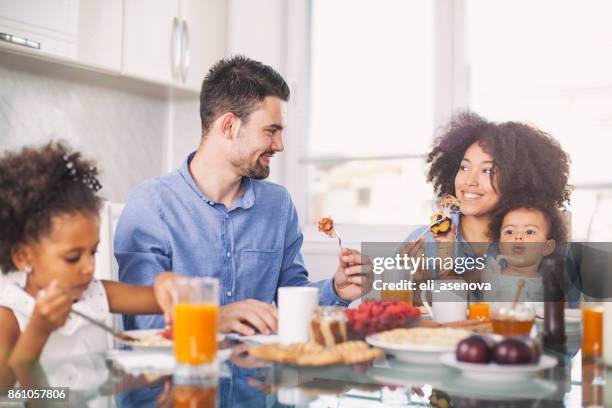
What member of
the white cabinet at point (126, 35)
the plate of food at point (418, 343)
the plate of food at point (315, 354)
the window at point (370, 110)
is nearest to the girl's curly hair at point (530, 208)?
the plate of food at point (418, 343)

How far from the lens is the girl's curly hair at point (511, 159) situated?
215 centimetres

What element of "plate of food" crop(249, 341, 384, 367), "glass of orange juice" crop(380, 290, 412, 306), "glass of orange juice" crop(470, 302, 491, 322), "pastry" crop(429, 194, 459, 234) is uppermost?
"pastry" crop(429, 194, 459, 234)

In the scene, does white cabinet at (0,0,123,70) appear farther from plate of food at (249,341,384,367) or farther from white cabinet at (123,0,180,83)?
plate of food at (249,341,384,367)

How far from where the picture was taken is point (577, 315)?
1545 mm

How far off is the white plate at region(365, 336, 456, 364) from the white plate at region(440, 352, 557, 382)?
0.08m

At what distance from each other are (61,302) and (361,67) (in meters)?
2.79

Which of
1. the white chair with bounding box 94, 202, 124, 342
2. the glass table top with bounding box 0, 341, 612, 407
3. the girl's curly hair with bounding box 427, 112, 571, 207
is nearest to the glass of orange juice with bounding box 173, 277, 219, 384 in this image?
the glass table top with bounding box 0, 341, 612, 407

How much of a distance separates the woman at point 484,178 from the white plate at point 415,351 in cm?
73

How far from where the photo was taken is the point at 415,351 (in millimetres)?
1085

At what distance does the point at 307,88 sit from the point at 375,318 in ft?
8.22

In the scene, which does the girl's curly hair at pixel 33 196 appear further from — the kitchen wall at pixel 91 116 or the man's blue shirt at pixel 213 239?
the kitchen wall at pixel 91 116

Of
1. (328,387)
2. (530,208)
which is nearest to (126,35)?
(530,208)

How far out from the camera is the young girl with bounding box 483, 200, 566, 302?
1758 mm

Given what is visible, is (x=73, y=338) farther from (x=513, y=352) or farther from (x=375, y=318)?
(x=513, y=352)
